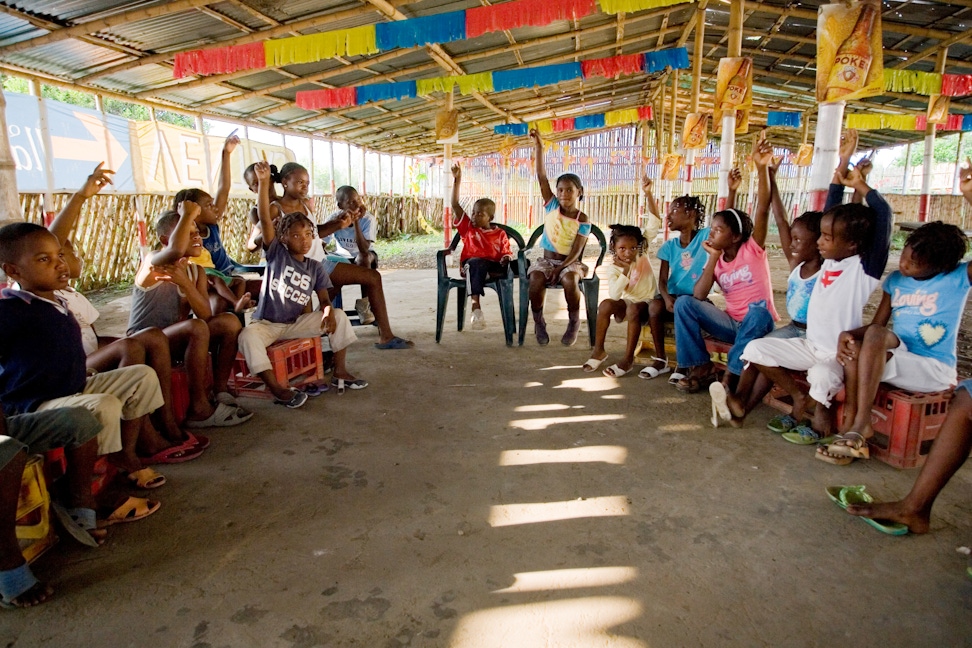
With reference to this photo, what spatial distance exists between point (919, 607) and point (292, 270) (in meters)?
3.09

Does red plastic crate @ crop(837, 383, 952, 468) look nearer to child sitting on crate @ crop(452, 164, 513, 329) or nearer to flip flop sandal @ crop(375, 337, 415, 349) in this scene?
child sitting on crate @ crop(452, 164, 513, 329)

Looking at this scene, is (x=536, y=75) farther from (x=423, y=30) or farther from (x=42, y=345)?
(x=42, y=345)

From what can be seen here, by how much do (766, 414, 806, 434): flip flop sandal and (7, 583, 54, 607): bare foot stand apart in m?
2.82

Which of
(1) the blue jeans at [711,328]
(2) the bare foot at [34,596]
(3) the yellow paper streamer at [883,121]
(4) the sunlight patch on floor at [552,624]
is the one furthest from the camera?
(3) the yellow paper streamer at [883,121]

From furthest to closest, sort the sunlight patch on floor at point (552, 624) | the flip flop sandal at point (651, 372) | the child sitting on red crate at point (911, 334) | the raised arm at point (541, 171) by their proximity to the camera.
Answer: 1. the raised arm at point (541, 171)
2. the flip flop sandal at point (651, 372)
3. the child sitting on red crate at point (911, 334)
4. the sunlight patch on floor at point (552, 624)

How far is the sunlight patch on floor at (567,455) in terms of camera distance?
2430mm

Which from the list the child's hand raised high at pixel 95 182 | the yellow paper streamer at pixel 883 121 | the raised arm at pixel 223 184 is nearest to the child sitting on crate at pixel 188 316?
the child's hand raised high at pixel 95 182

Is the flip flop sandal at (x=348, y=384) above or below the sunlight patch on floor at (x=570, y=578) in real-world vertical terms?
above

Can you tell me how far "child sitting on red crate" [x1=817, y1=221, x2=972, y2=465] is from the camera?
2.15 meters

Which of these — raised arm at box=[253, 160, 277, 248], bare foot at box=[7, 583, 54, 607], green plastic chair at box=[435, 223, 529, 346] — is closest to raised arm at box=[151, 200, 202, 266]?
raised arm at box=[253, 160, 277, 248]

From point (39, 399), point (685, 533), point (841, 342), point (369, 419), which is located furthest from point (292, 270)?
point (841, 342)

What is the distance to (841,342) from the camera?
234 cm

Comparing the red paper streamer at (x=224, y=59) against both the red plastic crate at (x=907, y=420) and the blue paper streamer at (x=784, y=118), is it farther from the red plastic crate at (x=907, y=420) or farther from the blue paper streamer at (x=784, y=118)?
the blue paper streamer at (x=784, y=118)

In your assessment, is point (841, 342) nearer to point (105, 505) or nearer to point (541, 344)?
point (541, 344)
